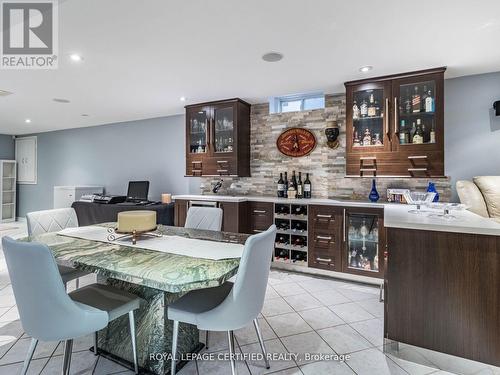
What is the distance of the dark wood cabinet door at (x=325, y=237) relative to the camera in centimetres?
327

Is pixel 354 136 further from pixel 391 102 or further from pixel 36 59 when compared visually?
pixel 36 59

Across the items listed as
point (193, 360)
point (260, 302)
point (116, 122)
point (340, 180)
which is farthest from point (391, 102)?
point (116, 122)

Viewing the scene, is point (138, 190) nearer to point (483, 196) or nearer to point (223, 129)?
point (223, 129)

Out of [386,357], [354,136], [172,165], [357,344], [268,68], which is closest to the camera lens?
[386,357]

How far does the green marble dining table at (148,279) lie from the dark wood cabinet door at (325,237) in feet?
4.98

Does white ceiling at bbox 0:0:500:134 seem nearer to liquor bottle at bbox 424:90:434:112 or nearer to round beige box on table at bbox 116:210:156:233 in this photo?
liquor bottle at bbox 424:90:434:112

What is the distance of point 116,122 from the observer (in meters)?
5.87

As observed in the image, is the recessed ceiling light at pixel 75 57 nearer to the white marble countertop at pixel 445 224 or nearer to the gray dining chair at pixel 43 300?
the gray dining chair at pixel 43 300

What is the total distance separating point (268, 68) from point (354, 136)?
52.4 inches

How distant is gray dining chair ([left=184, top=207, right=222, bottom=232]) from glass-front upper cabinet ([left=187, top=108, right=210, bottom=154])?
1768 mm

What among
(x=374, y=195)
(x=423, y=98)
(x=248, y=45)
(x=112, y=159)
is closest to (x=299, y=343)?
(x=374, y=195)

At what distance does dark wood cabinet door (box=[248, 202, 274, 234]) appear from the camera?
146 inches

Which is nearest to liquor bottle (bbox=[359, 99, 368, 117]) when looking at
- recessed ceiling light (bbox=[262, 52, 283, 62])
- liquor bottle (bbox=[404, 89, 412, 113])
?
liquor bottle (bbox=[404, 89, 412, 113])

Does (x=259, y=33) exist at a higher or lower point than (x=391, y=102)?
higher
